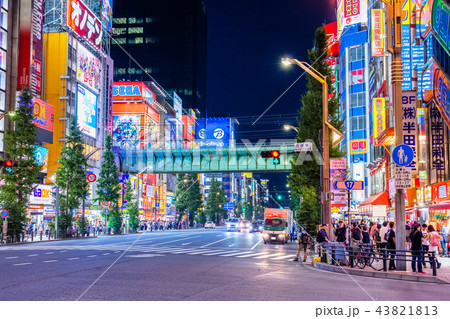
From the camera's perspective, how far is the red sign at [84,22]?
7288 centimetres

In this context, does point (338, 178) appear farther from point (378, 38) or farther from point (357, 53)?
point (357, 53)

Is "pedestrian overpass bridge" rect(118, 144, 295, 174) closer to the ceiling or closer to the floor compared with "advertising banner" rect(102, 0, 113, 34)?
closer to the floor

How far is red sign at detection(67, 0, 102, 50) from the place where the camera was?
2869 inches

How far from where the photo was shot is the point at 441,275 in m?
17.5

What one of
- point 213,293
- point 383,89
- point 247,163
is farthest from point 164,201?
point 213,293

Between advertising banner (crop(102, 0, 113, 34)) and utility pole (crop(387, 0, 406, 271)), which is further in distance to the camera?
advertising banner (crop(102, 0, 113, 34))

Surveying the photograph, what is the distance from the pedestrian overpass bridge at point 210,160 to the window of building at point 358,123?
898 inches

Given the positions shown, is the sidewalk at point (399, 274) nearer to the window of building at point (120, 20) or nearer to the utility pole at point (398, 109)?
the utility pole at point (398, 109)

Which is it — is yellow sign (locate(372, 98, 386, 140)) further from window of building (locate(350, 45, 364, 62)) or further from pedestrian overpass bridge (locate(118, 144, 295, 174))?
window of building (locate(350, 45, 364, 62))

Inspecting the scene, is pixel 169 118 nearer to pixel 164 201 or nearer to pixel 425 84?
pixel 164 201

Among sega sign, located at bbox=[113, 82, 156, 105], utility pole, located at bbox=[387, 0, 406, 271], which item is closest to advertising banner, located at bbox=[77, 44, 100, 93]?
sega sign, located at bbox=[113, 82, 156, 105]

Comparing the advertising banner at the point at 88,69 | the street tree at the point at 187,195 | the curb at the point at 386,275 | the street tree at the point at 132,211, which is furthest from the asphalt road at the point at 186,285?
the street tree at the point at 187,195

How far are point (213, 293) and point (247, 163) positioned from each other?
4975cm

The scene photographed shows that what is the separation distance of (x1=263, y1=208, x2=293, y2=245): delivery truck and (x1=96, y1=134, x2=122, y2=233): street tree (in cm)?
2436
